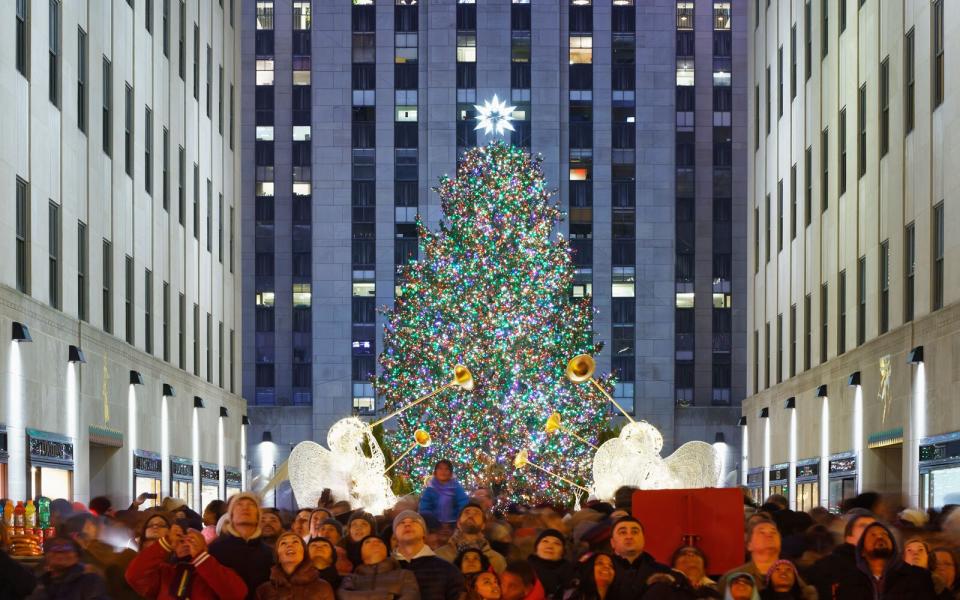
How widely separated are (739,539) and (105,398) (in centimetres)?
2413

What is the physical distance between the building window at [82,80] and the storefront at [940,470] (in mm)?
18283

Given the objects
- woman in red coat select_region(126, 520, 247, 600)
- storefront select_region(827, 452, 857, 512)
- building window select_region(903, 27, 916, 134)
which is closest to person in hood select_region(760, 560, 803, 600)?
woman in red coat select_region(126, 520, 247, 600)

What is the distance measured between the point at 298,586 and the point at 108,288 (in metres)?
25.9

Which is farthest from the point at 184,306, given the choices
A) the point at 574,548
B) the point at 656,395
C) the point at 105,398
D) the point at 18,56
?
the point at 656,395

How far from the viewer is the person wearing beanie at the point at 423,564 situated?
40.2 feet

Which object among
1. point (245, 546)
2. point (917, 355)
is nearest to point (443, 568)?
point (245, 546)

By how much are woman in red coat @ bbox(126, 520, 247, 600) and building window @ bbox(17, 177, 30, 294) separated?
17460mm

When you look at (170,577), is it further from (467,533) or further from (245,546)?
(467,533)

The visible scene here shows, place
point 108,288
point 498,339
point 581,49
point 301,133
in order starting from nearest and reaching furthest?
point 108,288, point 498,339, point 581,49, point 301,133

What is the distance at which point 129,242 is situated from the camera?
3816 centimetres

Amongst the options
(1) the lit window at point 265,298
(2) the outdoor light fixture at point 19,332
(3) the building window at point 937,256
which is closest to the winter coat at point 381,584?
(2) the outdoor light fixture at point 19,332

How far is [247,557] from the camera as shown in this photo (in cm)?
1223

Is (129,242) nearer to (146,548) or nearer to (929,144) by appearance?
(929,144)

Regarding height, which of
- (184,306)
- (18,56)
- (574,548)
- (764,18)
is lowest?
(574,548)
